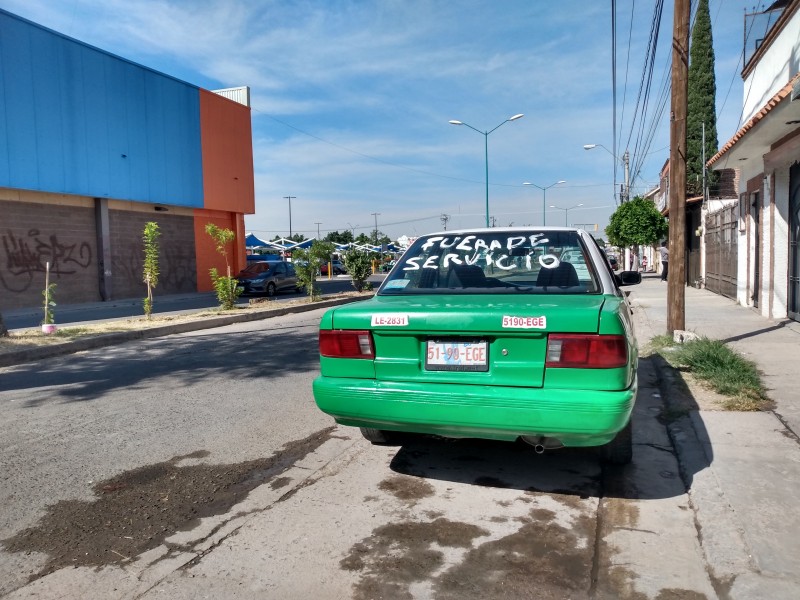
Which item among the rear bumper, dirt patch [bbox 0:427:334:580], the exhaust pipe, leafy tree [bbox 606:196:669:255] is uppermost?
leafy tree [bbox 606:196:669:255]

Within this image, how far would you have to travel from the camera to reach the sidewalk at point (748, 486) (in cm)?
293

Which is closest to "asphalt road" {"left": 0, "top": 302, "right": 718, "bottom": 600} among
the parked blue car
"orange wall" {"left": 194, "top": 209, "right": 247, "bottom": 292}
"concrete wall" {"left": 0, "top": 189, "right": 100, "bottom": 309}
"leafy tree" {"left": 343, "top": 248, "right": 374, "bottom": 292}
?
"concrete wall" {"left": 0, "top": 189, "right": 100, "bottom": 309}

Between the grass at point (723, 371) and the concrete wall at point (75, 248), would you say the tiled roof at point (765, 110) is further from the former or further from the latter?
the concrete wall at point (75, 248)

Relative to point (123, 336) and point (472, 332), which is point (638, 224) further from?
point (472, 332)

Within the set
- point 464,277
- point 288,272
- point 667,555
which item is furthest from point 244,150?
point 667,555

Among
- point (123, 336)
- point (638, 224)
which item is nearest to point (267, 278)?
point (123, 336)

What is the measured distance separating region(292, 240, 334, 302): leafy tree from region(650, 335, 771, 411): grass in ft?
42.2

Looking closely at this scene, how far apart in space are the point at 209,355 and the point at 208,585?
705cm

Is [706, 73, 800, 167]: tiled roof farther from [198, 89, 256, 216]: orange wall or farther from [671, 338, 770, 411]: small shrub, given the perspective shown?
[198, 89, 256, 216]: orange wall

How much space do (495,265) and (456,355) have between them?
4.13ft

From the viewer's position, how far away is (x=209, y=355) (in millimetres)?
→ 9664

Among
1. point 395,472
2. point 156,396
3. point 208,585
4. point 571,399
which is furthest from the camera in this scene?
point 156,396

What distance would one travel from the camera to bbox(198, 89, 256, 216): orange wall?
26203 millimetres

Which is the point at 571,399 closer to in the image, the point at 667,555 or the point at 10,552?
the point at 667,555
